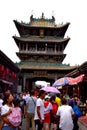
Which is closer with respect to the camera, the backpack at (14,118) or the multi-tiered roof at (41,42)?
the backpack at (14,118)

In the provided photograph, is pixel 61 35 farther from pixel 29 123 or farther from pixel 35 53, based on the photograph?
pixel 29 123

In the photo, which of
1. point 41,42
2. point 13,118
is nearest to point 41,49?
point 41,42

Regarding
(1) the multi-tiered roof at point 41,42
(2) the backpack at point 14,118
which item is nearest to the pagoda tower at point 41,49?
(1) the multi-tiered roof at point 41,42

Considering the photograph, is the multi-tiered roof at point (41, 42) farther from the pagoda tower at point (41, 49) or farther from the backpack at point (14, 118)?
the backpack at point (14, 118)

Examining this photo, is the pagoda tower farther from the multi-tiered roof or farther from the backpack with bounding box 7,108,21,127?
the backpack with bounding box 7,108,21,127

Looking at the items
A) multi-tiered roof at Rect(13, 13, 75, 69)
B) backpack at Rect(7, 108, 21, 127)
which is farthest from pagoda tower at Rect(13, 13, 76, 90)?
backpack at Rect(7, 108, 21, 127)

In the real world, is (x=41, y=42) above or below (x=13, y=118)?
above

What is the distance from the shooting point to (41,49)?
49.0 meters

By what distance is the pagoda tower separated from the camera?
45.1 meters

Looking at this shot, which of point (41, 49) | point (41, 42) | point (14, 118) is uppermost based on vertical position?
point (41, 42)

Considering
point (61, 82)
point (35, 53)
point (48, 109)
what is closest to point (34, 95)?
point (48, 109)

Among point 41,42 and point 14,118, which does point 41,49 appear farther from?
point 14,118

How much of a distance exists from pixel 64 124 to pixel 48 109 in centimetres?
253

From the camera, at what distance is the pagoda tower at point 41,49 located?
1775 inches
